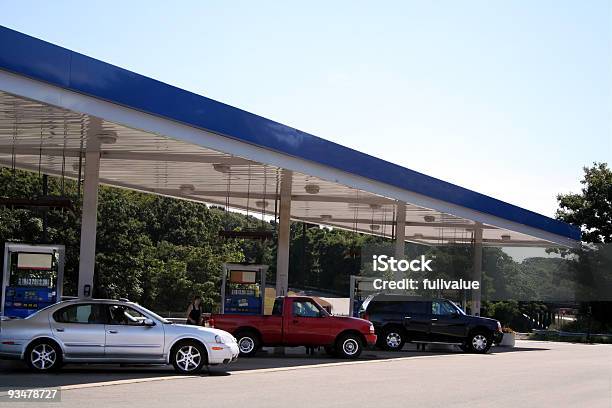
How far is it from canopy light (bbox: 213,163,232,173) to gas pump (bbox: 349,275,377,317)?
8.93 metres

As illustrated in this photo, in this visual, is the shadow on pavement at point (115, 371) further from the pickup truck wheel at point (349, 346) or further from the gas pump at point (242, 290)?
the gas pump at point (242, 290)

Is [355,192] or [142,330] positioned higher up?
[355,192]

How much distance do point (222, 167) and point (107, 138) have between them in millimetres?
4799

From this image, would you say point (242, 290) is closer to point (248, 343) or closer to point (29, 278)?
point (248, 343)

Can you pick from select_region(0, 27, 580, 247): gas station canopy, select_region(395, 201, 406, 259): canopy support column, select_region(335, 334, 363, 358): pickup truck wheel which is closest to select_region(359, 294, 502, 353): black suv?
select_region(0, 27, 580, 247): gas station canopy

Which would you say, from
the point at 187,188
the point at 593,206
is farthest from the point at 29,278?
the point at 593,206

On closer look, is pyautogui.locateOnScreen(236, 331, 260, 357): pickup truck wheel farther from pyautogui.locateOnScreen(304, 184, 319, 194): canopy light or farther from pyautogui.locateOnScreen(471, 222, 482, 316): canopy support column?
pyautogui.locateOnScreen(471, 222, 482, 316): canopy support column

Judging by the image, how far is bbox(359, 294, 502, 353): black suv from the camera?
28500mm

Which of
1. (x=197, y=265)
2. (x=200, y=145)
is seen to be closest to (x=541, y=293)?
(x=197, y=265)

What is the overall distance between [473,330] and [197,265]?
32.6 meters

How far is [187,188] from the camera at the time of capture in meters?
32.1

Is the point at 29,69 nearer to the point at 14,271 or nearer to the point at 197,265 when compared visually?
the point at 14,271

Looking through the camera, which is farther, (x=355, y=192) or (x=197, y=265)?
(x=197, y=265)

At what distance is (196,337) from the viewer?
57.3 feet
